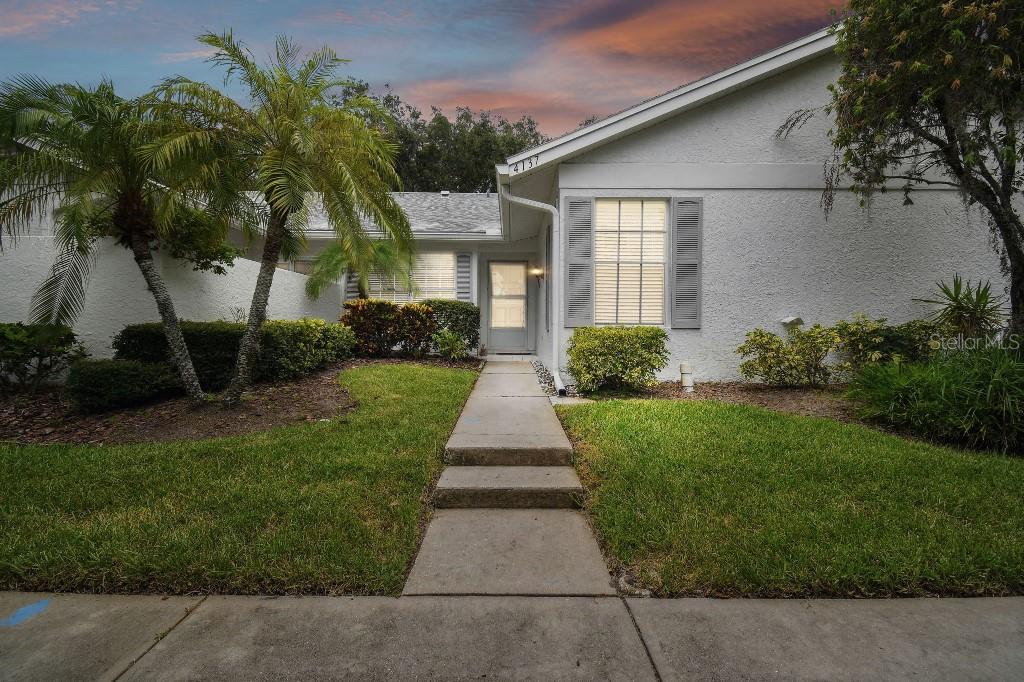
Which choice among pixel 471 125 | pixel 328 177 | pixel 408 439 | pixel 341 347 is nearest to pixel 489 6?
pixel 328 177

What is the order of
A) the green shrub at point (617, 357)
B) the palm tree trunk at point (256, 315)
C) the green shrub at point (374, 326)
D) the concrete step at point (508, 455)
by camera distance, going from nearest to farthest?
the concrete step at point (508, 455)
the palm tree trunk at point (256, 315)
the green shrub at point (617, 357)
the green shrub at point (374, 326)

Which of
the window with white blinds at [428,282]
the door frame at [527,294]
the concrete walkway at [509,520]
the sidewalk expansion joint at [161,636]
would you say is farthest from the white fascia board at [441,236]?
the sidewalk expansion joint at [161,636]

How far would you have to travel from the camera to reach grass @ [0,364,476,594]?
257 cm

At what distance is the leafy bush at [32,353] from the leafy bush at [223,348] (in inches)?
22.1

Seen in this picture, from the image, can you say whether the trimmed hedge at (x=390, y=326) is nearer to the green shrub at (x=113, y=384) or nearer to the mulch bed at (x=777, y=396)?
the green shrub at (x=113, y=384)

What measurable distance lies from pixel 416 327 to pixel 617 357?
4.60 metres

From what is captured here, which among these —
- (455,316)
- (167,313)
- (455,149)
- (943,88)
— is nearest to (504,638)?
(167,313)

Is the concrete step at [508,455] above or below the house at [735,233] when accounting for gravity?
below

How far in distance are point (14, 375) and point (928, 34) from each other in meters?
11.7

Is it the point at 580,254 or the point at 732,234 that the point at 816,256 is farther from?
the point at 580,254

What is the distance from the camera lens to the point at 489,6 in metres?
9.45

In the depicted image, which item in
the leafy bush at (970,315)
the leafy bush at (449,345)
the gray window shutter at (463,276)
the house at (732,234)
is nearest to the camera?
the leafy bush at (970,315)

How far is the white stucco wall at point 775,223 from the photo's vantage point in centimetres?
743

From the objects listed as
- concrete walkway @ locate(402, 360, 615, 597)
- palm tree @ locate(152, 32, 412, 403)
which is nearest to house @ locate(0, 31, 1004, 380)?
palm tree @ locate(152, 32, 412, 403)
